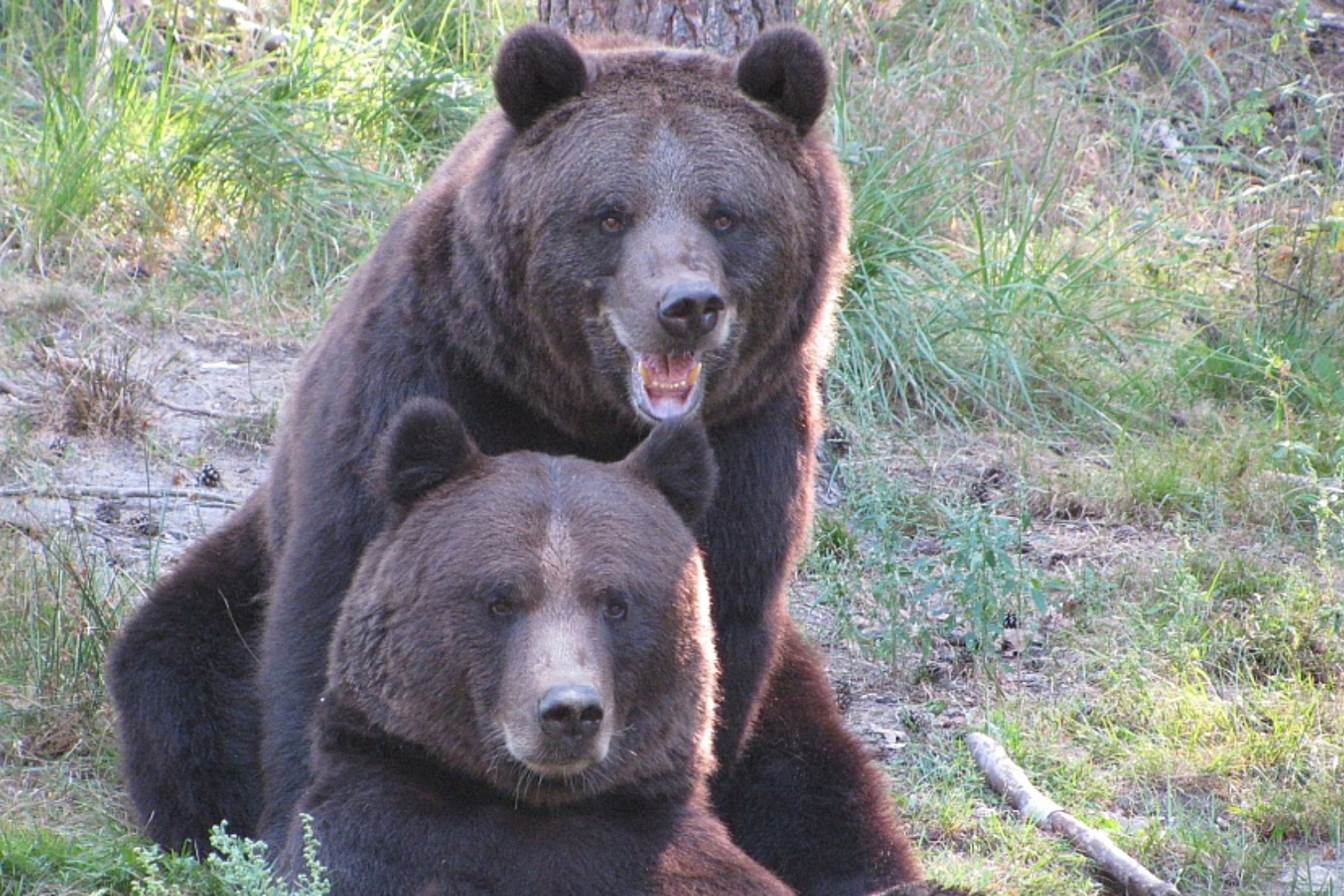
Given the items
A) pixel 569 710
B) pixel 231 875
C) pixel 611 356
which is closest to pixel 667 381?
pixel 611 356

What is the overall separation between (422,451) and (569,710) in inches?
33.2

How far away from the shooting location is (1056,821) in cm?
538

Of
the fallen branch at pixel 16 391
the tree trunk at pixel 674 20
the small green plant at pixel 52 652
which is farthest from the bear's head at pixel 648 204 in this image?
the fallen branch at pixel 16 391

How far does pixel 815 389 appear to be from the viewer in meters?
5.42

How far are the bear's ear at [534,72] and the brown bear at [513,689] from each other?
1.01 meters

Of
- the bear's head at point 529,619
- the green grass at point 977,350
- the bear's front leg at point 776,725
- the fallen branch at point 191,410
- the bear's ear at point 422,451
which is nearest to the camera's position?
the bear's head at point 529,619

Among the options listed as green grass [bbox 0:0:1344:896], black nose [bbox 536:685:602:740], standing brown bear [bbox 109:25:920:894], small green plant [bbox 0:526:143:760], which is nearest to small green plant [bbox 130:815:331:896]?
green grass [bbox 0:0:1344:896]

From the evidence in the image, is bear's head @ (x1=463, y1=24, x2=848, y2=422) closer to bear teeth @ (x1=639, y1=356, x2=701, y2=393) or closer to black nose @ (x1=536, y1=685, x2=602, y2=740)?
bear teeth @ (x1=639, y1=356, x2=701, y2=393)

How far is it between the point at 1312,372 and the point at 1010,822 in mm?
4123

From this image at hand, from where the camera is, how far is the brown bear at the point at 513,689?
419 cm

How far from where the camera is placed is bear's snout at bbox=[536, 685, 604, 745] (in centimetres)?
396

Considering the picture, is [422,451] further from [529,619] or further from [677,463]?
[677,463]

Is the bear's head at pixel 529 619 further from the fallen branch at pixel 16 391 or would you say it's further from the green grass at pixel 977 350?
the fallen branch at pixel 16 391

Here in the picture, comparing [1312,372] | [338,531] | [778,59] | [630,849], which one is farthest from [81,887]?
[1312,372]
